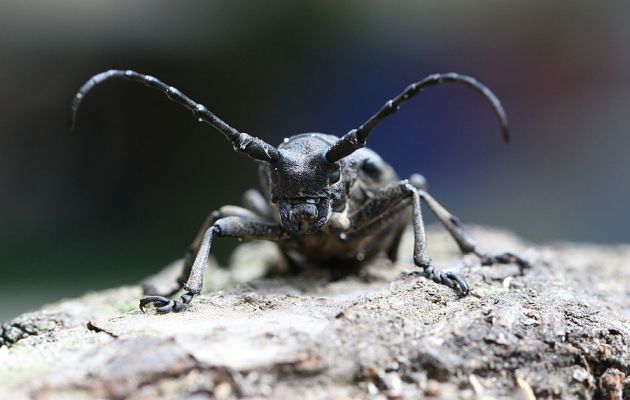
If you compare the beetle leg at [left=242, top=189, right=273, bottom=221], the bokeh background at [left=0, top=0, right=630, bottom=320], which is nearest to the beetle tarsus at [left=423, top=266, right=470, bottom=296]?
the beetle leg at [left=242, top=189, right=273, bottom=221]

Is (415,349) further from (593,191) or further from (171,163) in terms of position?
(593,191)

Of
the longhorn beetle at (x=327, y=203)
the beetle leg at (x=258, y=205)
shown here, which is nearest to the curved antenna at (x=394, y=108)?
the longhorn beetle at (x=327, y=203)

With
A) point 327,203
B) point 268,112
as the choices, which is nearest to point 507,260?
point 327,203

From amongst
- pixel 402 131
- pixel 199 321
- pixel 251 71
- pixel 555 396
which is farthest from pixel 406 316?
pixel 251 71

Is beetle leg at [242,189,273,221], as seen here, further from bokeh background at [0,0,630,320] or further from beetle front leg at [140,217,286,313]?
bokeh background at [0,0,630,320]

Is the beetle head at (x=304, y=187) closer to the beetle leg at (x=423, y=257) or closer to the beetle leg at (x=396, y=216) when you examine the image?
the beetle leg at (x=396, y=216)
